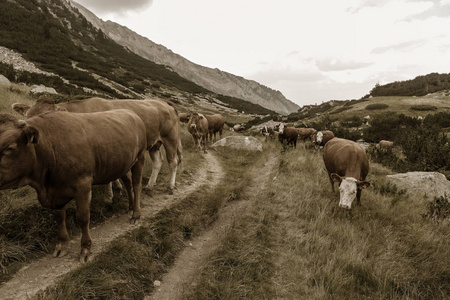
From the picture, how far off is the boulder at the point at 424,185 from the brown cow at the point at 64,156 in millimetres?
9556

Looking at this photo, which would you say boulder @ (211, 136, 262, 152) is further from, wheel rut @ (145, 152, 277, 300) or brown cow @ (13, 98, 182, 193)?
brown cow @ (13, 98, 182, 193)

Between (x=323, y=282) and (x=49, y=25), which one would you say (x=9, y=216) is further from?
(x=49, y=25)

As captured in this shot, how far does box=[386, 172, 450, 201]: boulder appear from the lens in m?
8.46

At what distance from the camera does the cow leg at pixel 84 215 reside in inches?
127

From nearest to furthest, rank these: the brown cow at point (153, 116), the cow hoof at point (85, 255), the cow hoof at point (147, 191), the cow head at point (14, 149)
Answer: the cow head at point (14, 149) < the cow hoof at point (85, 255) < the brown cow at point (153, 116) < the cow hoof at point (147, 191)

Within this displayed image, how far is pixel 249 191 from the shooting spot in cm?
784

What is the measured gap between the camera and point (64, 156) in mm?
3033

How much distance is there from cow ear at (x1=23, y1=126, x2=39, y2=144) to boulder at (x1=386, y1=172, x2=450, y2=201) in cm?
1041

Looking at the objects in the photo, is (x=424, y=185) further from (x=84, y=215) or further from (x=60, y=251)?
(x=60, y=251)

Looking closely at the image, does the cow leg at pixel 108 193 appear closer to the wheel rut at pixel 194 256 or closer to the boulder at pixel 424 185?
the wheel rut at pixel 194 256

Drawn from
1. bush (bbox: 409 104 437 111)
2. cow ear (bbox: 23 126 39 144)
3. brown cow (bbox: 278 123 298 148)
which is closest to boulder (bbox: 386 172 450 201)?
brown cow (bbox: 278 123 298 148)

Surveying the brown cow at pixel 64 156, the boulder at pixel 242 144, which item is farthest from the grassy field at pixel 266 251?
the boulder at pixel 242 144

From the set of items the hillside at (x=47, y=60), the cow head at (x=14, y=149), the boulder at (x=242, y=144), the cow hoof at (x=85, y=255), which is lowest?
the cow hoof at (x=85, y=255)

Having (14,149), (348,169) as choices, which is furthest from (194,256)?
(348,169)
